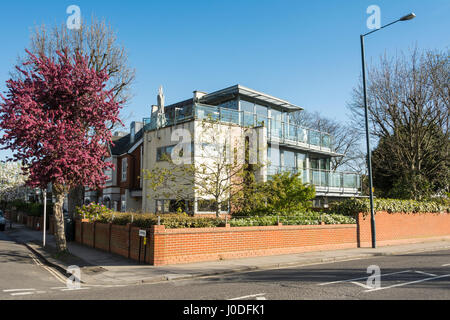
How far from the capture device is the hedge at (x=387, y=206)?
757 inches

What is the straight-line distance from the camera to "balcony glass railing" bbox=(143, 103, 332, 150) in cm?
2165

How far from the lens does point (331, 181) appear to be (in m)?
26.8

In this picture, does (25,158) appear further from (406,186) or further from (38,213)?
(406,186)

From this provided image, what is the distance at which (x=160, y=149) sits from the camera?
2373 centimetres

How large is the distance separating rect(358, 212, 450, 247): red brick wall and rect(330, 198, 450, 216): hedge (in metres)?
0.26

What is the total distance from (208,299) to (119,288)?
109 inches

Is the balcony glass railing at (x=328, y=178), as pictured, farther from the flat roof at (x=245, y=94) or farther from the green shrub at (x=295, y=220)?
the green shrub at (x=295, y=220)

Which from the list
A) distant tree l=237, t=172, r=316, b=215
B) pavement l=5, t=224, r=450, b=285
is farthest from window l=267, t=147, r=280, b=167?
pavement l=5, t=224, r=450, b=285

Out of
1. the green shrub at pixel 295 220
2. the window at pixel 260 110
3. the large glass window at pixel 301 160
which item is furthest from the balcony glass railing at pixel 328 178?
the green shrub at pixel 295 220

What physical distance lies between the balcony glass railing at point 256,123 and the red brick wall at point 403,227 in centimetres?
785

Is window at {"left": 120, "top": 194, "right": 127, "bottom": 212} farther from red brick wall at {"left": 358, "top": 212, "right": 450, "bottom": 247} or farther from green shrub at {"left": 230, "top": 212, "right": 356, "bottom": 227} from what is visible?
red brick wall at {"left": 358, "top": 212, "right": 450, "bottom": 247}

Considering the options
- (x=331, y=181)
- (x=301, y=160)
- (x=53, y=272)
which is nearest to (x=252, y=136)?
(x=301, y=160)

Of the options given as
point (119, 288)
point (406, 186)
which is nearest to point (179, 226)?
point (119, 288)

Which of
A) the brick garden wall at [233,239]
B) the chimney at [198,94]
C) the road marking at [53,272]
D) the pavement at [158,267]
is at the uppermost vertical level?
the chimney at [198,94]
